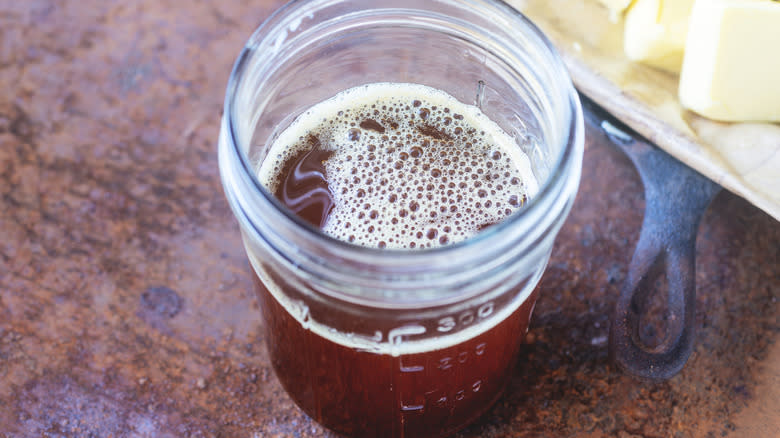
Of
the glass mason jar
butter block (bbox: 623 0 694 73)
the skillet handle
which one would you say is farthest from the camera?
butter block (bbox: 623 0 694 73)

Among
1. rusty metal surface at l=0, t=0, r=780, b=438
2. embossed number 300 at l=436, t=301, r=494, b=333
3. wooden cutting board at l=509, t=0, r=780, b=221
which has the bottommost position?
rusty metal surface at l=0, t=0, r=780, b=438

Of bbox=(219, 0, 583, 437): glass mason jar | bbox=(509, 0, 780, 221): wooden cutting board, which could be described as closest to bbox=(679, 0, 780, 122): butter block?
bbox=(509, 0, 780, 221): wooden cutting board

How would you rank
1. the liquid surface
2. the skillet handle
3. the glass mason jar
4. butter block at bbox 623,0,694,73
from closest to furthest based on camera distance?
the glass mason jar
the liquid surface
the skillet handle
butter block at bbox 623,0,694,73

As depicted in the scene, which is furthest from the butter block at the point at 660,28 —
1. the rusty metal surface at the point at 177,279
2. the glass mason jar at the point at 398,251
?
the glass mason jar at the point at 398,251

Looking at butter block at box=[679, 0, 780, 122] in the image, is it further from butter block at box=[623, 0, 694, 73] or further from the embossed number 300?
the embossed number 300

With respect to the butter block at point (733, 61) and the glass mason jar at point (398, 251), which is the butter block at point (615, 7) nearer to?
the butter block at point (733, 61)

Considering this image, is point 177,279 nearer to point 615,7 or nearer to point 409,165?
point 409,165

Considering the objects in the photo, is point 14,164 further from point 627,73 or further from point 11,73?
point 627,73
